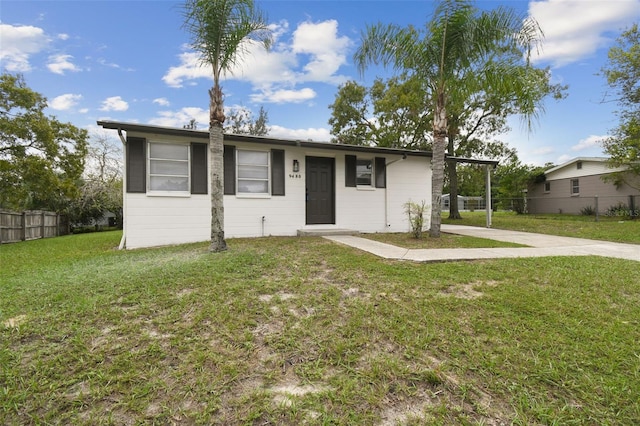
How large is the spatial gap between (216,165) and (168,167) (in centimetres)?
268

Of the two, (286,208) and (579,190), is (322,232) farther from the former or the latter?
(579,190)

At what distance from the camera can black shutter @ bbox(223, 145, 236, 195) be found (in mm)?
7836

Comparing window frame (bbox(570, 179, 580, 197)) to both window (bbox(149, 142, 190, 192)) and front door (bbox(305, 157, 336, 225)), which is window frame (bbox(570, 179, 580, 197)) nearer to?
front door (bbox(305, 157, 336, 225))

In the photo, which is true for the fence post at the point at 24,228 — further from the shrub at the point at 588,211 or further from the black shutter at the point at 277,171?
the shrub at the point at 588,211

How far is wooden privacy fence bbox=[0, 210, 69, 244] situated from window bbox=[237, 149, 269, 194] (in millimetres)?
9186

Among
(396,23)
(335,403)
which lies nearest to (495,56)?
(396,23)

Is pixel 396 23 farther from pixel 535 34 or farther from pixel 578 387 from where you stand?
pixel 578 387

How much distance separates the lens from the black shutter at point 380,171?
9484 millimetres

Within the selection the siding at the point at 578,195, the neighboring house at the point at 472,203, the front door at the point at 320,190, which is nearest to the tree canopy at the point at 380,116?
the front door at the point at 320,190

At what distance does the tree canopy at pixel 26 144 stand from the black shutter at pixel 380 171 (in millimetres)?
11905

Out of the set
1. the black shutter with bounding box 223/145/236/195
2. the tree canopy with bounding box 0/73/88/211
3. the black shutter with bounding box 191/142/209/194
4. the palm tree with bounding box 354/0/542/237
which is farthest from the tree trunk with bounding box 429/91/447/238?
A: the tree canopy with bounding box 0/73/88/211

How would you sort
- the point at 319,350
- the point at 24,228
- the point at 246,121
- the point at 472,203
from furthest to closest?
the point at 472,203, the point at 246,121, the point at 24,228, the point at 319,350

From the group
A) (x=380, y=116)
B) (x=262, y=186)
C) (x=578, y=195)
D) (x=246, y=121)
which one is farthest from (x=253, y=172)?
(x=578, y=195)

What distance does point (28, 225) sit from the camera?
11.4m
